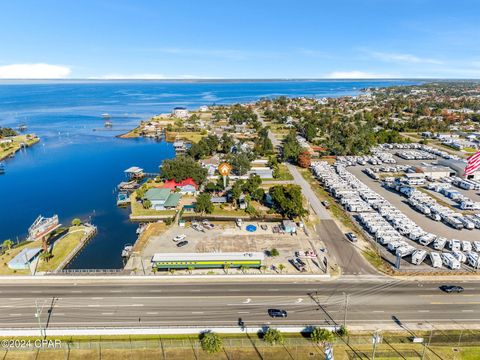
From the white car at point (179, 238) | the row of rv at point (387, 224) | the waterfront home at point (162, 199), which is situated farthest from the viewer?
the waterfront home at point (162, 199)

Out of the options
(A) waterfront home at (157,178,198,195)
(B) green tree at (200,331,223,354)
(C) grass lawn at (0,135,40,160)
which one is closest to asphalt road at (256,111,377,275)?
(B) green tree at (200,331,223,354)

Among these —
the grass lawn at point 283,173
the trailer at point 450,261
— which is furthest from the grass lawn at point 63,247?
the trailer at point 450,261

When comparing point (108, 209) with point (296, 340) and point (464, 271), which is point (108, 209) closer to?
point (296, 340)

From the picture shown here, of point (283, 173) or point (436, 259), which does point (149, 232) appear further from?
point (436, 259)

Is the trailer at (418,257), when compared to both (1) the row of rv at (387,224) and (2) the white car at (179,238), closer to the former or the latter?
(1) the row of rv at (387,224)

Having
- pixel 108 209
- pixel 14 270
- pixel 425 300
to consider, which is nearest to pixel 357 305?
pixel 425 300
